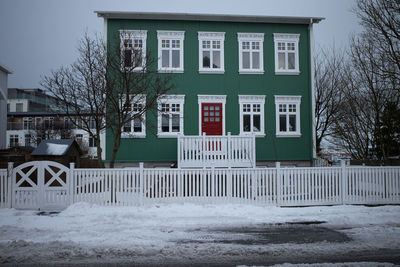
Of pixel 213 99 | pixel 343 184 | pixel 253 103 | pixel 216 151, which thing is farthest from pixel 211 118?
pixel 343 184

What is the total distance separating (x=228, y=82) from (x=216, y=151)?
4.78 metres

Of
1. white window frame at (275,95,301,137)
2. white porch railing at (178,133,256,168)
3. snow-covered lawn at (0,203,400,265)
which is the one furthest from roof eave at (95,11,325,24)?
snow-covered lawn at (0,203,400,265)

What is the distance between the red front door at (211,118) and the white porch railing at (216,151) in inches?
96.6

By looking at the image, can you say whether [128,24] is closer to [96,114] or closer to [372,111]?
[96,114]

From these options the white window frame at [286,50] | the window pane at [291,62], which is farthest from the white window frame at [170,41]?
the window pane at [291,62]

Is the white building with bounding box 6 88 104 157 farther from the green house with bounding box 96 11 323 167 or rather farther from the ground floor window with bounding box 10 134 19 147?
the green house with bounding box 96 11 323 167

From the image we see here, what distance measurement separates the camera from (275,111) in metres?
16.9

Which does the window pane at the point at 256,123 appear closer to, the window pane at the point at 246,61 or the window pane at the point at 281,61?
the window pane at the point at 246,61

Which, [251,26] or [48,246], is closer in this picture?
[48,246]

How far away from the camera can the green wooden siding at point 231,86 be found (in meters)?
16.2

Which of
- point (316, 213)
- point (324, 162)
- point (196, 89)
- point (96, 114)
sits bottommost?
point (316, 213)

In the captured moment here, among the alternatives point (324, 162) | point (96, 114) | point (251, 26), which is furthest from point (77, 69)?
point (324, 162)

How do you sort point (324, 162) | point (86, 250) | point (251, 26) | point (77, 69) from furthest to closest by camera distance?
point (251, 26), point (324, 162), point (77, 69), point (86, 250)

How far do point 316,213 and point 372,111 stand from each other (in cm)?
770
